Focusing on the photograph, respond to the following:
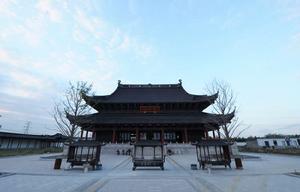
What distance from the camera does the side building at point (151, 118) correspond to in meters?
33.2

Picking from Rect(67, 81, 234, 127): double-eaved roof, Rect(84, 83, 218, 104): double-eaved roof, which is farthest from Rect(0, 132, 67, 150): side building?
Rect(84, 83, 218, 104): double-eaved roof

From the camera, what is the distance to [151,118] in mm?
33938

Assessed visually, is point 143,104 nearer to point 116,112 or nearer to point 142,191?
point 116,112

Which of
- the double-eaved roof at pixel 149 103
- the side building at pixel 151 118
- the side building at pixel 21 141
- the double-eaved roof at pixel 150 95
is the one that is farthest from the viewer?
the side building at pixel 21 141

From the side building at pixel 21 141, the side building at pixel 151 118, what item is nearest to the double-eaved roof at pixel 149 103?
the side building at pixel 151 118

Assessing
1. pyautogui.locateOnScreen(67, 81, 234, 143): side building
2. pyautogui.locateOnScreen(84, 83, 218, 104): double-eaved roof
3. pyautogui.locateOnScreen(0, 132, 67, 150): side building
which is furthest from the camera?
pyautogui.locateOnScreen(0, 132, 67, 150): side building

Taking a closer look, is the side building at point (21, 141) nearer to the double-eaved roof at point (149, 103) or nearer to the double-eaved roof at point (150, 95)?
the double-eaved roof at point (149, 103)

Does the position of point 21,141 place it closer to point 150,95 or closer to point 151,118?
point 150,95

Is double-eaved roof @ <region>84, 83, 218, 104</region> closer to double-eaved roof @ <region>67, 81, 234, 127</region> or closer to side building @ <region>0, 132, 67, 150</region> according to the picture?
double-eaved roof @ <region>67, 81, 234, 127</region>

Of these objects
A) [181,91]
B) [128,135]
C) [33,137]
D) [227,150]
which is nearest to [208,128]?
[181,91]

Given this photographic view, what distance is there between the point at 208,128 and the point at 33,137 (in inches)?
2086

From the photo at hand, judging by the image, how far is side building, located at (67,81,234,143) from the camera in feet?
109

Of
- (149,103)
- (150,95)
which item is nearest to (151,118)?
(149,103)

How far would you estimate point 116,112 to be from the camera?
3688cm
